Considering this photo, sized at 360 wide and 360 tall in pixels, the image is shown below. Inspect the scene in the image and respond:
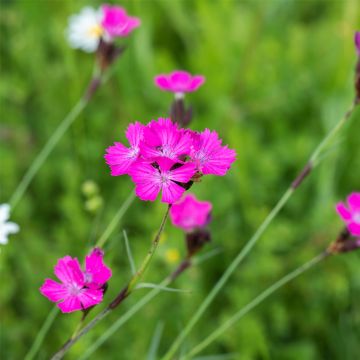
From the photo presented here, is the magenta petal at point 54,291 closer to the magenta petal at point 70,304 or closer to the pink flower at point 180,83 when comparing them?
the magenta petal at point 70,304

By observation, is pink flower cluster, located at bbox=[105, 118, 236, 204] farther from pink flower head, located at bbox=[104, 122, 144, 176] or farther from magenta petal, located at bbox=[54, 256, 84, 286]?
magenta petal, located at bbox=[54, 256, 84, 286]

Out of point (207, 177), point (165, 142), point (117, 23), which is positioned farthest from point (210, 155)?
point (207, 177)

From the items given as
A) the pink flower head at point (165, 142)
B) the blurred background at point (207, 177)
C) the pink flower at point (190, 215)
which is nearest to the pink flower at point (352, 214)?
the pink flower at point (190, 215)

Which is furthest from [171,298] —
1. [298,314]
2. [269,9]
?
[269,9]

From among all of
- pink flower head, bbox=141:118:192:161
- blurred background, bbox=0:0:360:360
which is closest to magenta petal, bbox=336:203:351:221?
pink flower head, bbox=141:118:192:161

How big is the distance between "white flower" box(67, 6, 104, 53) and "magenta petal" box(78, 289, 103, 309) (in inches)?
50.6

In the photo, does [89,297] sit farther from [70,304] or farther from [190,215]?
[190,215]

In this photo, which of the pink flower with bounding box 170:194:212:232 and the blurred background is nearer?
the pink flower with bounding box 170:194:212:232

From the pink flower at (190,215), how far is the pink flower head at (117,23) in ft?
1.20

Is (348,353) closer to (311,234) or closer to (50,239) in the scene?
(311,234)

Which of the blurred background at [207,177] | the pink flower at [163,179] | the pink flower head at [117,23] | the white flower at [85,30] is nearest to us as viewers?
the pink flower at [163,179]

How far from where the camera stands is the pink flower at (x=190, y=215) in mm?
894

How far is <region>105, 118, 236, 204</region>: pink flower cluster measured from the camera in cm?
61

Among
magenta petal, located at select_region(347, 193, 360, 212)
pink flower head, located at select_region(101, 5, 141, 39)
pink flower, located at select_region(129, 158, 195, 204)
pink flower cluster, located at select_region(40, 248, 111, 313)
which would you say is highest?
pink flower head, located at select_region(101, 5, 141, 39)
